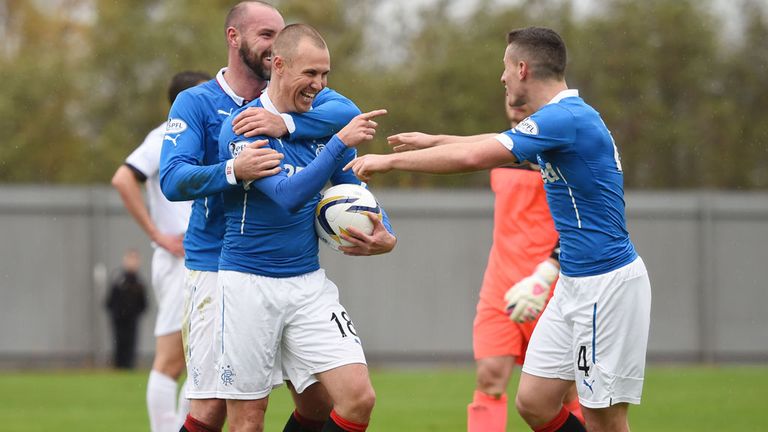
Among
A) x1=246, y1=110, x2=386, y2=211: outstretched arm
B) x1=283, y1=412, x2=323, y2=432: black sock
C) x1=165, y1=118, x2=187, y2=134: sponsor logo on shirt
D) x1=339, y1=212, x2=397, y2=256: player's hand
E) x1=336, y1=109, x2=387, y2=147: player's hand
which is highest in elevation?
x1=165, y1=118, x2=187, y2=134: sponsor logo on shirt

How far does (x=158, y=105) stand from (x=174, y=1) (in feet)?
10.5

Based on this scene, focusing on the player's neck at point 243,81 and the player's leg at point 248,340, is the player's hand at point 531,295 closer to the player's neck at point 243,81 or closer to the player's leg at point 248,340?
the player's leg at point 248,340

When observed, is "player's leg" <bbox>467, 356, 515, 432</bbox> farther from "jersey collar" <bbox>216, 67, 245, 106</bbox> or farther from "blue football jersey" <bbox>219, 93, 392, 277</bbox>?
"jersey collar" <bbox>216, 67, 245, 106</bbox>

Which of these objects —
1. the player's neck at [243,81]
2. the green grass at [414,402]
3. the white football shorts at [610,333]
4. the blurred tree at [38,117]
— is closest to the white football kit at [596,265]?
the white football shorts at [610,333]

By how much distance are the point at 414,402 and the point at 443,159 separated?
340 inches

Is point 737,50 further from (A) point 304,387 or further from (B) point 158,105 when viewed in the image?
(A) point 304,387

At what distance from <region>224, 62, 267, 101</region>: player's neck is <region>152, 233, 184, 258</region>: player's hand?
2102 millimetres

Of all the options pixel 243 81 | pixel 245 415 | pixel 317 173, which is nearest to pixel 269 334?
pixel 245 415

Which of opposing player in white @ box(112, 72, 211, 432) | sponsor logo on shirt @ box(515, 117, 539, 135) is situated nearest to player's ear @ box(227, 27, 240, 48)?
opposing player in white @ box(112, 72, 211, 432)

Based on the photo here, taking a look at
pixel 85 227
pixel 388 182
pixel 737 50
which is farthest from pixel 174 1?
pixel 737 50

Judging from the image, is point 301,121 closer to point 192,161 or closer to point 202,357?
point 192,161

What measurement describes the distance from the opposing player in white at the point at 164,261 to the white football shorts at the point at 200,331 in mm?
1655

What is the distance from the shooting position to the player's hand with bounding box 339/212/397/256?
5.71 metres

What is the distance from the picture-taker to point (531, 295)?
22.5 feet
